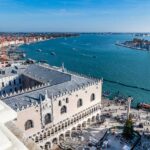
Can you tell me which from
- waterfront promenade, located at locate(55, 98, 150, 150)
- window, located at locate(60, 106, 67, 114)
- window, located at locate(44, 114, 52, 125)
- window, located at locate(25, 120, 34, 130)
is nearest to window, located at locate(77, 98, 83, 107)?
window, located at locate(60, 106, 67, 114)

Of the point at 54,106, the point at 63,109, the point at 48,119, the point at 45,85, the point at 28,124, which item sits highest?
the point at 45,85

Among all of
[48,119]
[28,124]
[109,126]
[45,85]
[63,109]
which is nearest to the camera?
[28,124]

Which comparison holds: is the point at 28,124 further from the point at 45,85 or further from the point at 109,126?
the point at 109,126

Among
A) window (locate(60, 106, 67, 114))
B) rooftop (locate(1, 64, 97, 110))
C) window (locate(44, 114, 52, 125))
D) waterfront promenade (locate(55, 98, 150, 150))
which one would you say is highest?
rooftop (locate(1, 64, 97, 110))

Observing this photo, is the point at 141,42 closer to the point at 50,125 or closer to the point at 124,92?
the point at 124,92

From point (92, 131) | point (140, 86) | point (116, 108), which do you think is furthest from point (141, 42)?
point (92, 131)

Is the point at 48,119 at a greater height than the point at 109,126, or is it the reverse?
the point at 48,119

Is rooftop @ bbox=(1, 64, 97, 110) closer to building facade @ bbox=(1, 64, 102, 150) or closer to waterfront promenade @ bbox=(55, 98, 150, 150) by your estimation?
building facade @ bbox=(1, 64, 102, 150)

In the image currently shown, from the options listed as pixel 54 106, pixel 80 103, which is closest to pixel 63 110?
pixel 54 106

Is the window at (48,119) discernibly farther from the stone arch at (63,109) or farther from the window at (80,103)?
the window at (80,103)
